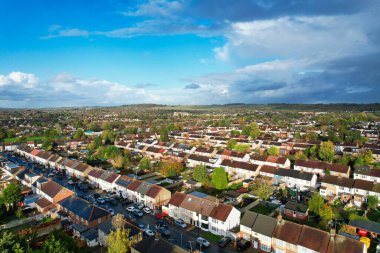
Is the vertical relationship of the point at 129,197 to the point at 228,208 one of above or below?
below

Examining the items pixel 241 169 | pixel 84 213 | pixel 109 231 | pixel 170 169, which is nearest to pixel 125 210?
pixel 84 213

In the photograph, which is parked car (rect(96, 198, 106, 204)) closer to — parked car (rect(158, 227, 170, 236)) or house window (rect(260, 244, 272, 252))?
parked car (rect(158, 227, 170, 236))

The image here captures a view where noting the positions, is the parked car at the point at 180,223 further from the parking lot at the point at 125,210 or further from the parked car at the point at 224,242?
the parked car at the point at 224,242

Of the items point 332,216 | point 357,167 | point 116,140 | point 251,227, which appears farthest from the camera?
point 116,140

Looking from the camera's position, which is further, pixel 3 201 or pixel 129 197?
pixel 129 197

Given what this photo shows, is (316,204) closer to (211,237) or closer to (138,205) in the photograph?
(211,237)

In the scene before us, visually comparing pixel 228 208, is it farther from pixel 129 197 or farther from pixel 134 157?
pixel 134 157

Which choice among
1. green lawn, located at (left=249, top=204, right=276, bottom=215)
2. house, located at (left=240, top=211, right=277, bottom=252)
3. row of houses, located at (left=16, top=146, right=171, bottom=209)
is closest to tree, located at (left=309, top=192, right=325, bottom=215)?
green lawn, located at (left=249, top=204, right=276, bottom=215)

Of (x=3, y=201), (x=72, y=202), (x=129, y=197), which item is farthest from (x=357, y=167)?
(x=3, y=201)
